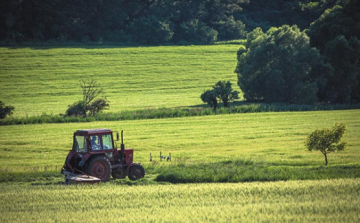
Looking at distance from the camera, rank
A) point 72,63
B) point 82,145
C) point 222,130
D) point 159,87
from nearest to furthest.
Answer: point 82,145 < point 222,130 < point 159,87 < point 72,63

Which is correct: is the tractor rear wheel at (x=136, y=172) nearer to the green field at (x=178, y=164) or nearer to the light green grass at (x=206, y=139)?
the green field at (x=178, y=164)

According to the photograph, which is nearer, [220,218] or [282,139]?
[220,218]

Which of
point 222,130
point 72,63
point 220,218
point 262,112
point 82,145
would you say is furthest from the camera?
point 72,63

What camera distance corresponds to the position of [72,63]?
88375 mm

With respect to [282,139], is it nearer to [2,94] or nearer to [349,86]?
[349,86]

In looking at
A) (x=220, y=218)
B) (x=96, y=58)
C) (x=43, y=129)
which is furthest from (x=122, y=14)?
(x=220, y=218)

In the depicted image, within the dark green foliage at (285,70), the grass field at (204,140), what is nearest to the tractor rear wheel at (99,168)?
the grass field at (204,140)

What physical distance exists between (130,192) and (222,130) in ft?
79.7

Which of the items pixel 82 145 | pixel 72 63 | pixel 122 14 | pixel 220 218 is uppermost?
pixel 122 14

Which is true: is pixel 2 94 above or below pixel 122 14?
below

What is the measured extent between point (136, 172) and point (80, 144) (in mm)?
2870

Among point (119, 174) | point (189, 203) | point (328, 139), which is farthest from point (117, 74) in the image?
point (189, 203)

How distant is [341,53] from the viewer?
6894 centimetres

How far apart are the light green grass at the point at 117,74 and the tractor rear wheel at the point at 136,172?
37.6 meters
